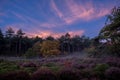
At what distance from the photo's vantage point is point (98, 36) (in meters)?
18.4

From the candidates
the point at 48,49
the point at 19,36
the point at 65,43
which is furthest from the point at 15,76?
the point at 65,43

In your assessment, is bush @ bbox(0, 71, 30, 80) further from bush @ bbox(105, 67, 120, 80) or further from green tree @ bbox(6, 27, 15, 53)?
green tree @ bbox(6, 27, 15, 53)

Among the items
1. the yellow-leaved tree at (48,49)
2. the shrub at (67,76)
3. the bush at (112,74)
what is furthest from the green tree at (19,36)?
the bush at (112,74)

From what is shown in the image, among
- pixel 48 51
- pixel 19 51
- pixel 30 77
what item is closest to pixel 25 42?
pixel 19 51

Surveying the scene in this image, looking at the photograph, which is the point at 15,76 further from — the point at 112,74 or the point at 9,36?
the point at 9,36

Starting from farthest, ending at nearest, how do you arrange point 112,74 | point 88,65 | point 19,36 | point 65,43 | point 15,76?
point 65,43, point 19,36, point 88,65, point 112,74, point 15,76

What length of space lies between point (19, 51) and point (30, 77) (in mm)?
78927

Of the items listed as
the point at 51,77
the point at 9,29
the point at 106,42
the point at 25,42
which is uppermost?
the point at 9,29

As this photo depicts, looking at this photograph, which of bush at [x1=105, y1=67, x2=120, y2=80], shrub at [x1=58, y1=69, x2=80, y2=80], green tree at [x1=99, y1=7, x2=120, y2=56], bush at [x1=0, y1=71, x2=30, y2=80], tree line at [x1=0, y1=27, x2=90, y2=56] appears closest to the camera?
bush at [x1=0, y1=71, x2=30, y2=80]

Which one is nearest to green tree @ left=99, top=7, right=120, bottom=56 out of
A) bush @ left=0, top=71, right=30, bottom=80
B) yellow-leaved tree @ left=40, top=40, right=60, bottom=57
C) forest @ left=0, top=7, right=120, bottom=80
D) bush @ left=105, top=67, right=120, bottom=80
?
forest @ left=0, top=7, right=120, bottom=80

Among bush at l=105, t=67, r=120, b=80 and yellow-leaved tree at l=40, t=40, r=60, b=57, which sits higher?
yellow-leaved tree at l=40, t=40, r=60, b=57

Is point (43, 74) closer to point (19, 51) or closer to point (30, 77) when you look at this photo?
point (30, 77)

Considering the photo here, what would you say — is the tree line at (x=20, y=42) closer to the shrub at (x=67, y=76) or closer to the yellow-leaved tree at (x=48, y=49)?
the yellow-leaved tree at (x=48, y=49)

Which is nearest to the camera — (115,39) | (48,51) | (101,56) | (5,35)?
(115,39)
